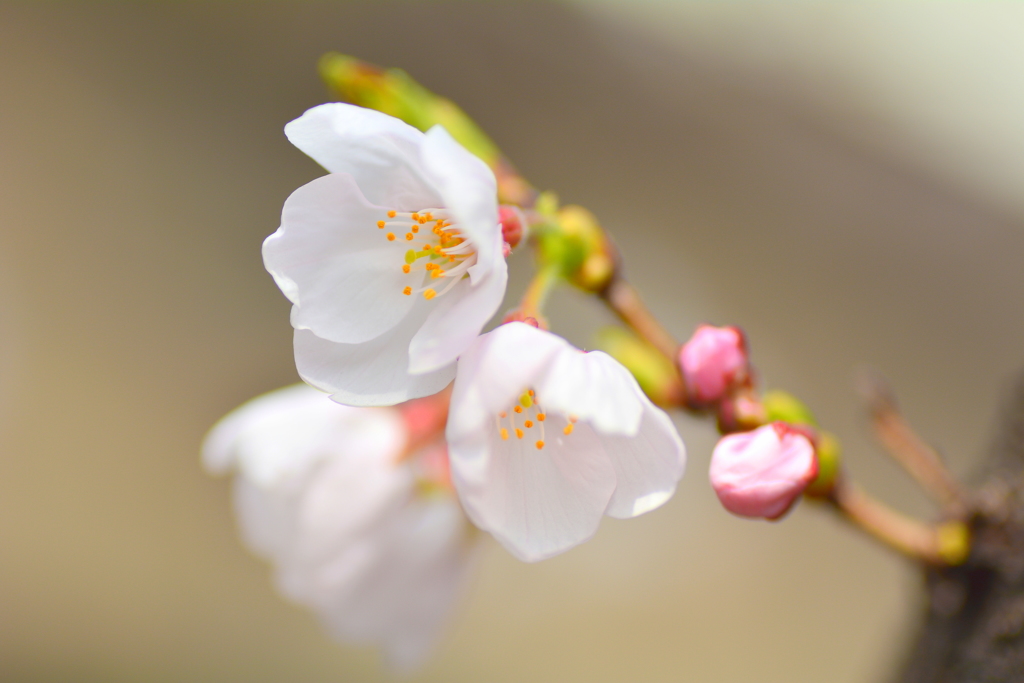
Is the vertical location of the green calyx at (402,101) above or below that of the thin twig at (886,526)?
above

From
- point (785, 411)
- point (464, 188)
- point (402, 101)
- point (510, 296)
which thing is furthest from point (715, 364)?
point (510, 296)

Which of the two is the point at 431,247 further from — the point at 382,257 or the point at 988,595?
the point at 988,595

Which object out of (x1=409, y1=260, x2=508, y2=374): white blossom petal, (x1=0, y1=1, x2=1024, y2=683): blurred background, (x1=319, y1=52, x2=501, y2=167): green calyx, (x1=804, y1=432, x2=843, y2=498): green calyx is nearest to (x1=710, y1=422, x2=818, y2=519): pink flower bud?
(x1=804, y1=432, x2=843, y2=498): green calyx

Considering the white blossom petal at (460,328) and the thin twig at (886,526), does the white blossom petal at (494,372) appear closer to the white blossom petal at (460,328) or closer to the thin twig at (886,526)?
the white blossom petal at (460,328)

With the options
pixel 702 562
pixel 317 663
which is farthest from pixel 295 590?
pixel 702 562

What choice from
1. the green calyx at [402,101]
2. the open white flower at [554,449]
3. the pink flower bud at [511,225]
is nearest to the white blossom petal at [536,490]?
the open white flower at [554,449]

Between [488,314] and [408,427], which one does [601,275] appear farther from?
[408,427]
